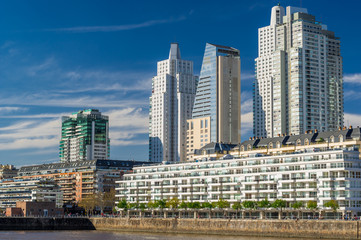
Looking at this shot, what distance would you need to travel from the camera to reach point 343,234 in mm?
130625

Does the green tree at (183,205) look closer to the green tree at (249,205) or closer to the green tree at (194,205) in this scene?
the green tree at (194,205)

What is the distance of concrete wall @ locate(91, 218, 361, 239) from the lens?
13250cm

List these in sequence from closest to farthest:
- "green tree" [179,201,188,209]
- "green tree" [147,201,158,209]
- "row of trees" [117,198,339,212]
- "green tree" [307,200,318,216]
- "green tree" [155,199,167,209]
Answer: "green tree" [307,200,318,216] < "row of trees" [117,198,339,212] < "green tree" [179,201,188,209] < "green tree" [155,199,167,209] < "green tree" [147,201,158,209]

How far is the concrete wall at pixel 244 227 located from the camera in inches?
5217

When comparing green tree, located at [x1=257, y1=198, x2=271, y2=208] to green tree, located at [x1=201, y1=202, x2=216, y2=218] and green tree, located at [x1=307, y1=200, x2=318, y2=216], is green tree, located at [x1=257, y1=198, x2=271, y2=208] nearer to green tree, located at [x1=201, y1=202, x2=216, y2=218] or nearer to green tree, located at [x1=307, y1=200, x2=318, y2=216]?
green tree, located at [x1=307, y1=200, x2=318, y2=216]

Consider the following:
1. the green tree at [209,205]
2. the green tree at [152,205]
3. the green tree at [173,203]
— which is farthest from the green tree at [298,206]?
the green tree at [152,205]

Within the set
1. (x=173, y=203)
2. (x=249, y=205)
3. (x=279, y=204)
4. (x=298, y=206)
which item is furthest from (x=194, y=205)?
(x=298, y=206)

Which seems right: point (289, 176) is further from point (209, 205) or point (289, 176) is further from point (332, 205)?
point (209, 205)

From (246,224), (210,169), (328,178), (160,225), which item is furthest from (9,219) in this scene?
(328,178)

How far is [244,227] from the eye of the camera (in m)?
154

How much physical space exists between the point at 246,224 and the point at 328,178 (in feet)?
76.6

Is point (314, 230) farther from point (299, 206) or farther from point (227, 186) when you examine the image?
point (227, 186)

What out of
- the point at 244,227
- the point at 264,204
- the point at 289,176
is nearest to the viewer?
the point at 244,227

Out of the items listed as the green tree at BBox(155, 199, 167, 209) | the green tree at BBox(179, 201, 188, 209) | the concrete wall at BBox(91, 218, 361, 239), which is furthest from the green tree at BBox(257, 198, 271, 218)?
the green tree at BBox(155, 199, 167, 209)
